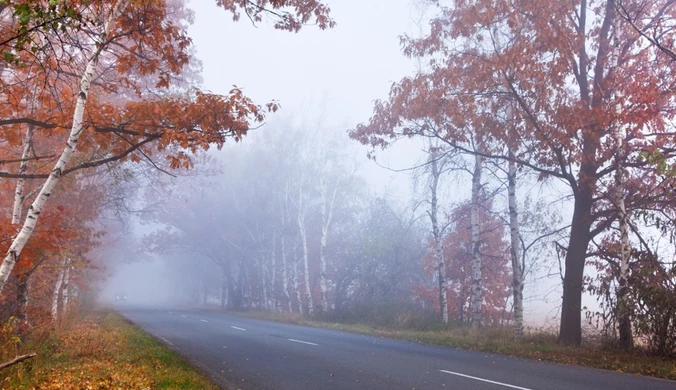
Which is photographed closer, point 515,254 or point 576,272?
point 576,272

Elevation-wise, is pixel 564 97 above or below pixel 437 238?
above

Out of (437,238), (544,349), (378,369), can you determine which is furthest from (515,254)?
(378,369)

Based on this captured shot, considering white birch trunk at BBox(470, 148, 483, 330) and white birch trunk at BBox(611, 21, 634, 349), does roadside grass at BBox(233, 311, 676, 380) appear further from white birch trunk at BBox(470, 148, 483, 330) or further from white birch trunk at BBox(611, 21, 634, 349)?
white birch trunk at BBox(470, 148, 483, 330)

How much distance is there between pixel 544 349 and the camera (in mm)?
13219

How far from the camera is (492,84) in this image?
46.4 feet

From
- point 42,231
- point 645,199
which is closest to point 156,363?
point 42,231

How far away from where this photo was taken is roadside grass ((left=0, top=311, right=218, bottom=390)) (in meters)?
7.35

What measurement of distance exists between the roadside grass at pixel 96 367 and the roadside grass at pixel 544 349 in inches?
312

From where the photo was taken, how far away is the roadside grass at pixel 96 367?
24.1 feet

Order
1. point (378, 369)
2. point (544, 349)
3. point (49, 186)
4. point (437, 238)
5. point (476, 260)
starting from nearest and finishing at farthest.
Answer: point (49, 186), point (378, 369), point (544, 349), point (476, 260), point (437, 238)

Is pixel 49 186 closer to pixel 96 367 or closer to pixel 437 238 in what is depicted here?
pixel 96 367

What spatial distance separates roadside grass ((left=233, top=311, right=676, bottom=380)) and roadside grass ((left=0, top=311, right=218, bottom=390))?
7.92m

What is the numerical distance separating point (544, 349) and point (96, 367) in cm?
1023

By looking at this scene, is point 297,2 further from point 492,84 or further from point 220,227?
point 220,227
